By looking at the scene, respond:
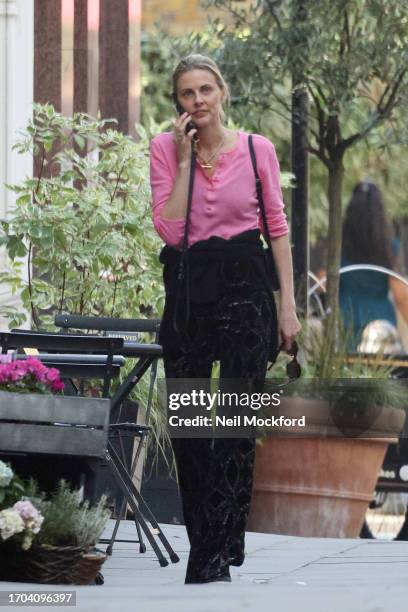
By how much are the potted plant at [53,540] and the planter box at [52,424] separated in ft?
0.39

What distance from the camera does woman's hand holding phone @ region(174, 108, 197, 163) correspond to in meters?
6.38

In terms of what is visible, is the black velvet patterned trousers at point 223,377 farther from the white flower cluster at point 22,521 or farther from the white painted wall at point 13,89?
the white painted wall at point 13,89

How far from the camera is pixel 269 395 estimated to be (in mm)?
10156

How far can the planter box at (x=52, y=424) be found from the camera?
6.49 metres

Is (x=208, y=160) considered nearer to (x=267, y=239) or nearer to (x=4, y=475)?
(x=267, y=239)

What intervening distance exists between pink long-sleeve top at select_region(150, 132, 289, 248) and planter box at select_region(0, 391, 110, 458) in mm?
655

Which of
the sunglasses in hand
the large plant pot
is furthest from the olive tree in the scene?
the sunglasses in hand

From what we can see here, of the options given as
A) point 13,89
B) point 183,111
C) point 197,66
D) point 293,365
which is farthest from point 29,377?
point 13,89

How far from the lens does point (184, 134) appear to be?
21.0 ft

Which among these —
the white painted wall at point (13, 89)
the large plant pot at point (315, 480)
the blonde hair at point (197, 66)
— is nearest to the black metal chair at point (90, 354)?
the blonde hair at point (197, 66)

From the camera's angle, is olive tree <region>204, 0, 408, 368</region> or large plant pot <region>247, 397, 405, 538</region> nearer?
→ large plant pot <region>247, 397, 405, 538</region>

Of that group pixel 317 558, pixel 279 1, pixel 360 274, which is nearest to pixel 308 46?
pixel 279 1

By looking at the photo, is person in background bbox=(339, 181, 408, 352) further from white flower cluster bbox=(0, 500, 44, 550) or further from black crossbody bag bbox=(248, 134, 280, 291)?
white flower cluster bbox=(0, 500, 44, 550)

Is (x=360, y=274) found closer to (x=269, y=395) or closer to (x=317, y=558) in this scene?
(x=269, y=395)
